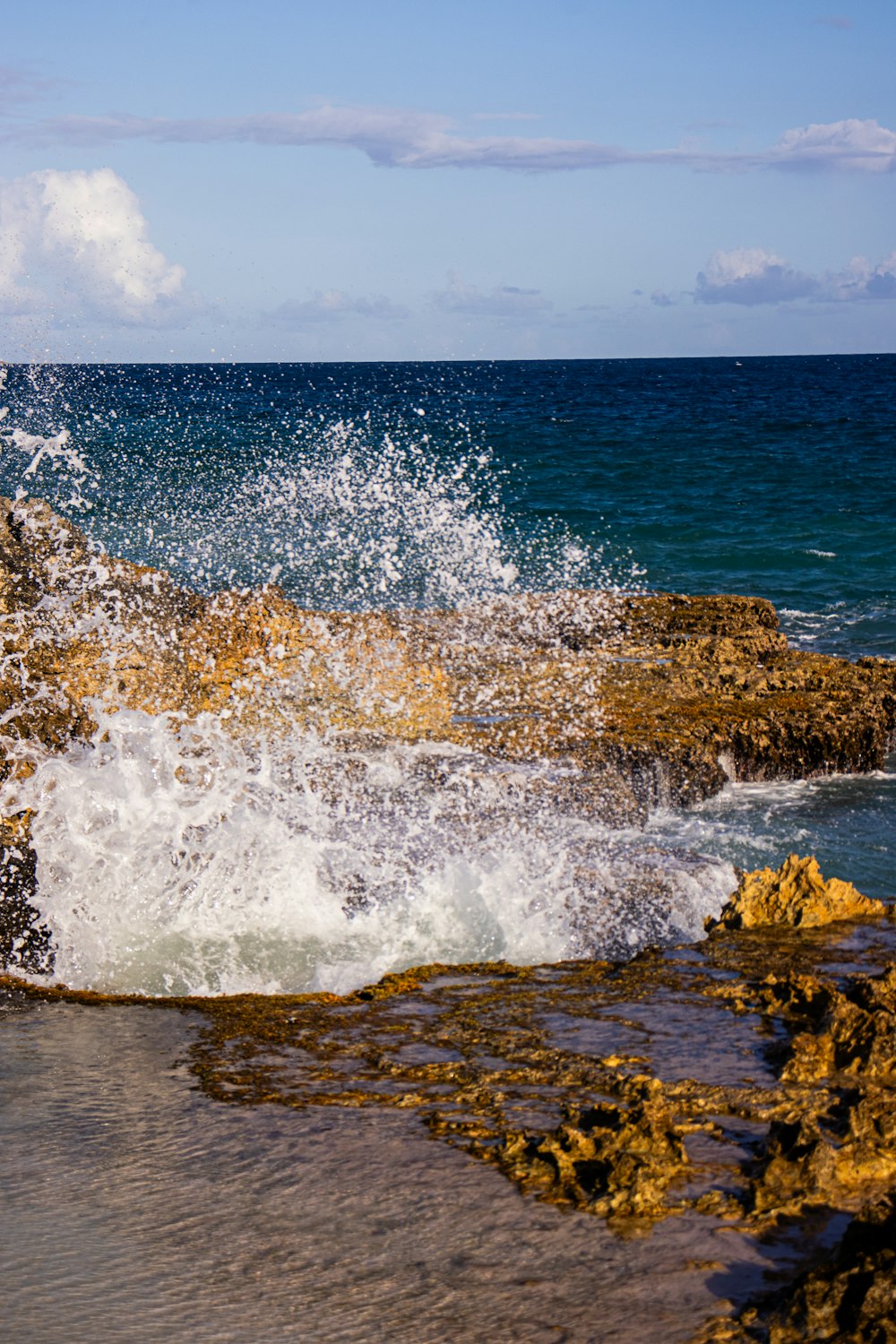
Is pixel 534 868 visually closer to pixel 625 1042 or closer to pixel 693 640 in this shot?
pixel 625 1042

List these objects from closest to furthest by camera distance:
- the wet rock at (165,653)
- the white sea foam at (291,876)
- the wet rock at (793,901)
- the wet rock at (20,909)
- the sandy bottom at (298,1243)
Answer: the sandy bottom at (298,1243) → the wet rock at (20,909) → the white sea foam at (291,876) → the wet rock at (793,901) → the wet rock at (165,653)

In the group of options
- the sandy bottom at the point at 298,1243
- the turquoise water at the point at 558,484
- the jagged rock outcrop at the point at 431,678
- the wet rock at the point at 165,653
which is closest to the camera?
the sandy bottom at the point at 298,1243

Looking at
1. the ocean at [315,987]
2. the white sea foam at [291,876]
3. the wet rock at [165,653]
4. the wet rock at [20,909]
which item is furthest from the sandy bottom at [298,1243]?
the wet rock at [165,653]

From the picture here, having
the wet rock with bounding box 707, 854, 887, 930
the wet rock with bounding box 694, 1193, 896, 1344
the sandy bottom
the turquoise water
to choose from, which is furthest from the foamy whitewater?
the turquoise water

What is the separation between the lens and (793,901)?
15.4 ft

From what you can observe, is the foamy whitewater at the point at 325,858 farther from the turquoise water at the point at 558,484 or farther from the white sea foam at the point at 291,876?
the turquoise water at the point at 558,484

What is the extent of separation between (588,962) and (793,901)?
2.84 ft

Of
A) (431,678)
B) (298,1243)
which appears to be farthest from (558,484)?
(298,1243)

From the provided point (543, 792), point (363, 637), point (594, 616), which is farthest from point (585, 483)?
point (543, 792)

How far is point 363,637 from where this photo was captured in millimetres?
6848

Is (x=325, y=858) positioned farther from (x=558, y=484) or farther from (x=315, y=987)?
(x=558, y=484)

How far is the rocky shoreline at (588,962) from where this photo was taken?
286 cm

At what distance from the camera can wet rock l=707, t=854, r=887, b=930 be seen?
4.62m

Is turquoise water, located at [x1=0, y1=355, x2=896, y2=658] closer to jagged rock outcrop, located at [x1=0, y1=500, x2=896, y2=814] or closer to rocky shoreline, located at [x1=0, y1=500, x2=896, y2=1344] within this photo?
jagged rock outcrop, located at [x1=0, y1=500, x2=896, y2=814]
